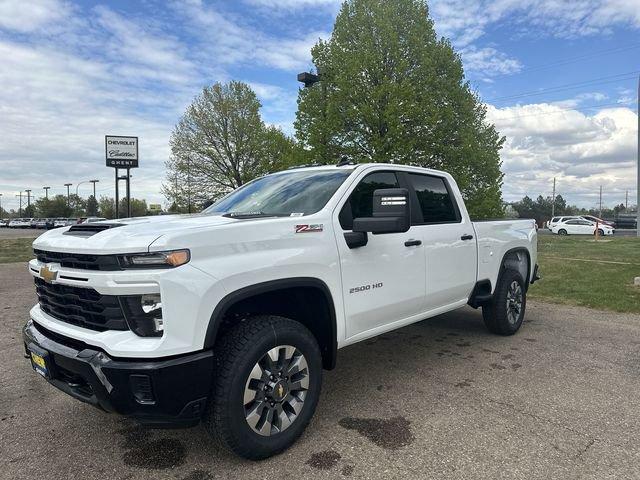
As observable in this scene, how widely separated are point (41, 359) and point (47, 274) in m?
0.53

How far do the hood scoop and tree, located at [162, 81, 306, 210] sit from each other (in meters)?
30.9

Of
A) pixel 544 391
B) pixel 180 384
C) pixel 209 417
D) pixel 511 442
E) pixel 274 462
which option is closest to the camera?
pixel 180 384

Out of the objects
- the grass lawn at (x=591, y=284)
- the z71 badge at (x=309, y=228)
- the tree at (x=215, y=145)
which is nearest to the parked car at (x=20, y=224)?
the tree at (x=215, y=145)

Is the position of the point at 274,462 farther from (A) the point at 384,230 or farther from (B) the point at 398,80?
(B) the point at 398,80

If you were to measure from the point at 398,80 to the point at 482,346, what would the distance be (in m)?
14.9

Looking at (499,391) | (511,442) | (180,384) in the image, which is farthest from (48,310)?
(499,391)

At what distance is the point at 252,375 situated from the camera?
2896 millimetres

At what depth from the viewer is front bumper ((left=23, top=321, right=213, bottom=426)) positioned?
8.38 feet

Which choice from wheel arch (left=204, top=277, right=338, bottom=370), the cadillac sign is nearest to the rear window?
wheel arch (left=204, top=277, right=338, bottom=370)

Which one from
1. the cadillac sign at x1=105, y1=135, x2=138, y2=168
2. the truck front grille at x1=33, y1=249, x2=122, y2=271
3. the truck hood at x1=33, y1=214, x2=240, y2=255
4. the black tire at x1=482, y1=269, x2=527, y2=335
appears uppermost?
the cadillac sign at x1=105, y1=135, x2=138, y2=168

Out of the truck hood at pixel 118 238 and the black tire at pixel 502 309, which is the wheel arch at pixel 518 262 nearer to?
the black tire at pixel 502 309

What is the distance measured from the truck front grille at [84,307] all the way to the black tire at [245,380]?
616 mm

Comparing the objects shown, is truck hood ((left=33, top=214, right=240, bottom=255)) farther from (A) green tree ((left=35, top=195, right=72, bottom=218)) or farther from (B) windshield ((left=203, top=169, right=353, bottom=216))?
(A) green tree ((left=35, top=195, right=72, bottom=218))

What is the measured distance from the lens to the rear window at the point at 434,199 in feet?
15.2
